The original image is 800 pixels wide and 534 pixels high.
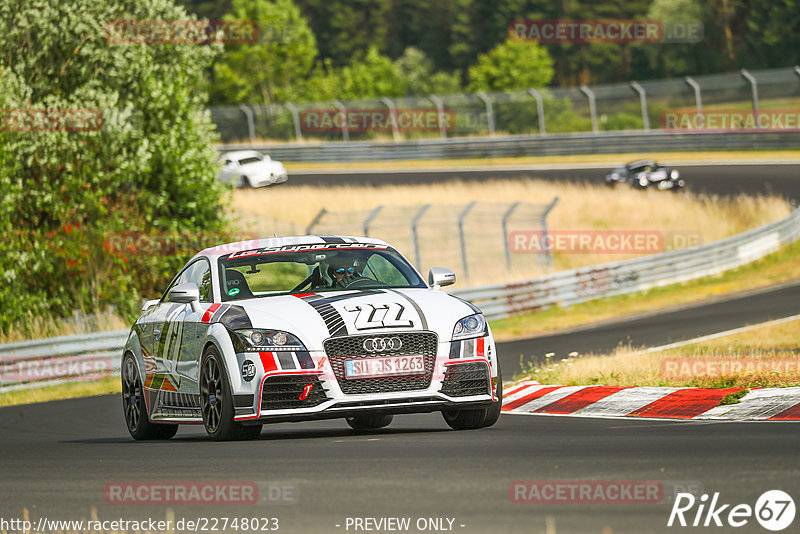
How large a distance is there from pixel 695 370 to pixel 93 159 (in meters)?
15.4

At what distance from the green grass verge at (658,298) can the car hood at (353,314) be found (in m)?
14.8

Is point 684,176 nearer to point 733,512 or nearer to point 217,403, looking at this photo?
point 217,403

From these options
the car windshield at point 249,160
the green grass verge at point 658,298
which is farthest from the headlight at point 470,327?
the car windshield at point 249,160

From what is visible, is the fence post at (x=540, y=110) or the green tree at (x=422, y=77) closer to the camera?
the fence post at (x=540, y=110)

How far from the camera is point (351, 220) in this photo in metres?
39.2

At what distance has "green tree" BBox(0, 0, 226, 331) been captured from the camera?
2348cm

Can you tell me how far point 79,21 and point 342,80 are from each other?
5879cm

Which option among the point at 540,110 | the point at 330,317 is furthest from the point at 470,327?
the point at 540,110

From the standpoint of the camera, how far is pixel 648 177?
140 ft

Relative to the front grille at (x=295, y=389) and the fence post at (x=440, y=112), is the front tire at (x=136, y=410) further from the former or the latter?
the fence post at (x=440, y=112)

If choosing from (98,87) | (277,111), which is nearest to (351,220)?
(98,87)

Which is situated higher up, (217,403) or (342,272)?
(342,272)

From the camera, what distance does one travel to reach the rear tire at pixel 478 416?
9.36m

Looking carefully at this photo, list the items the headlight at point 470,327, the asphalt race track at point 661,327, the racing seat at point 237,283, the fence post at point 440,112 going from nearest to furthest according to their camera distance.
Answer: the headlight at point 470,327
the racing seat at point 237,283
the asphalt race track at point 661,327
the fence post at point 440,112
